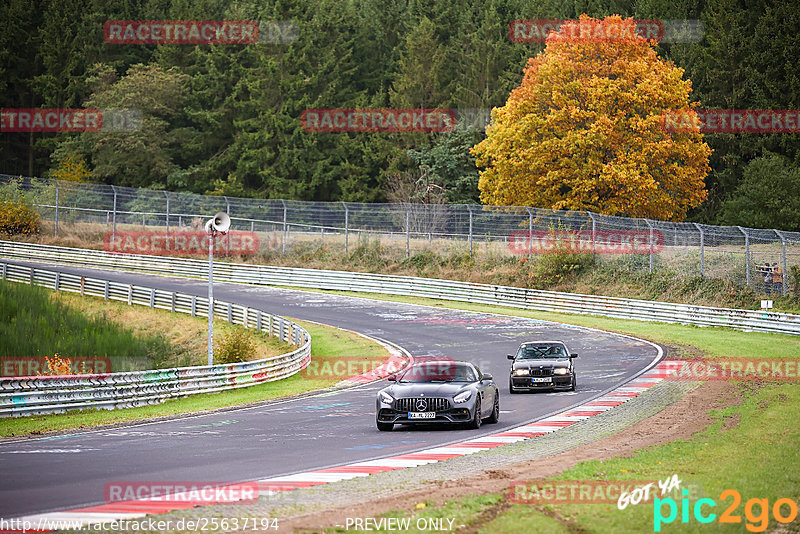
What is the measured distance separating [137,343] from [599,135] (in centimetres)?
2790

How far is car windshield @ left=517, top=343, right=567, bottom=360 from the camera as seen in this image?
81.3 feet

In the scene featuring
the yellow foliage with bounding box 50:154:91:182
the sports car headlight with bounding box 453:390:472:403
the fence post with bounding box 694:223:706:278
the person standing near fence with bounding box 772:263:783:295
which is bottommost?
the sports car headlight with bounding box 453:390:472:403

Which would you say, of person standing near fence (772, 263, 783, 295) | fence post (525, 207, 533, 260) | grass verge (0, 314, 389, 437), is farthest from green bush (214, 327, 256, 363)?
person standing near fence (772, 263, 783, 295)

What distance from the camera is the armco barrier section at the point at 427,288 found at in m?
40.2

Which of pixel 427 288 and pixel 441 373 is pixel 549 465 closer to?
pixel 441 373

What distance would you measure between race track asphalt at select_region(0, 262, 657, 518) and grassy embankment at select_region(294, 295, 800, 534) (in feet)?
11.5

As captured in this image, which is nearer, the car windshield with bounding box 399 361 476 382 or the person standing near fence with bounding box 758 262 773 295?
the car windshield with bounding box 399 361 476 382

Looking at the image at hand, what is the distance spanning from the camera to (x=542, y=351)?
2506cm

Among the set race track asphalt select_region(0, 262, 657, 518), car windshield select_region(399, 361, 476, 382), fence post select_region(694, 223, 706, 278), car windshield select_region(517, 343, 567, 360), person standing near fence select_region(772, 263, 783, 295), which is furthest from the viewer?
fence post select_region(694, 223, 706, 278)

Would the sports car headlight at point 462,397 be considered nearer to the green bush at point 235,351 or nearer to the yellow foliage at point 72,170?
the green bush at point 235,351

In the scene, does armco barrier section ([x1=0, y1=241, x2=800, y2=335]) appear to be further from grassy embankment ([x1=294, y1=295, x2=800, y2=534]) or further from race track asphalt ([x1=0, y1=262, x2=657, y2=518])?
grassy embankment ([x1=294, y1=295, x2=800, y2=534])

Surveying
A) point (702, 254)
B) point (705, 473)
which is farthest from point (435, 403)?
point (702, 254)

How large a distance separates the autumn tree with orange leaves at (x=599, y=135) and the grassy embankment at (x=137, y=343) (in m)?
17.6

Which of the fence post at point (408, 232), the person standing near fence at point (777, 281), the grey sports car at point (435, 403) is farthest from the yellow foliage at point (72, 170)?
the grey sports car at point (435, 403)
